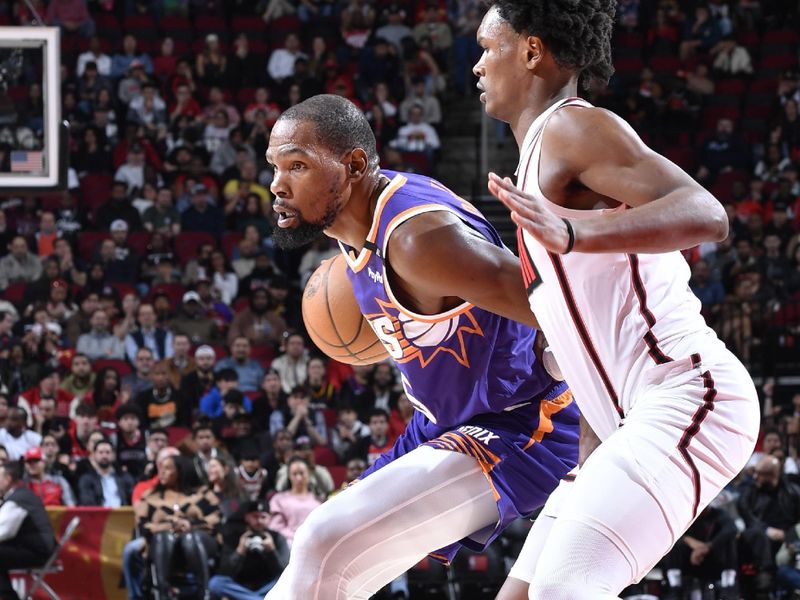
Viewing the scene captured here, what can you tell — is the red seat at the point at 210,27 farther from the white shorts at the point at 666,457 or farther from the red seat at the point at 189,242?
the white shorts at the point at 666,457

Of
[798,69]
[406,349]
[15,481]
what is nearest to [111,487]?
[15,481]

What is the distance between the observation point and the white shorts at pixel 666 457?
290 cm

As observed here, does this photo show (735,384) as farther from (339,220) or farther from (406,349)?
(339,220)

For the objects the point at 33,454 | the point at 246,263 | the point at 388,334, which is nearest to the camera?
the point at 388,334

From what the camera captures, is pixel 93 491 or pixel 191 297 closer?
pixel 93 491

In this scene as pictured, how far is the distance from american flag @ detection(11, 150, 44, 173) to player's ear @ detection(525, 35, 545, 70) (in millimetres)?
5461

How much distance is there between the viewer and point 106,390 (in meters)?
11.5

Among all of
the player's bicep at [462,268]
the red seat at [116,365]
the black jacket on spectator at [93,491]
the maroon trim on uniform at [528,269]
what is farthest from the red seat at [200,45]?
the maroon trim on uniform at [528,269]

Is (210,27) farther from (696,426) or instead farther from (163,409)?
(696,426)

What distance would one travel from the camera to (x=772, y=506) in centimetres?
955

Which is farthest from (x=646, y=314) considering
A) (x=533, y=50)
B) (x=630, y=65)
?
(x=630, y=65)

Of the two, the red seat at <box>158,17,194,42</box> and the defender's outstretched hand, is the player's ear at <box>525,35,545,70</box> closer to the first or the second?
the defender's outstretched hand

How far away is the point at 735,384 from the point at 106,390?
9.23m

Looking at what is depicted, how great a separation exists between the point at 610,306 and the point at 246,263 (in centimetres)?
1068
